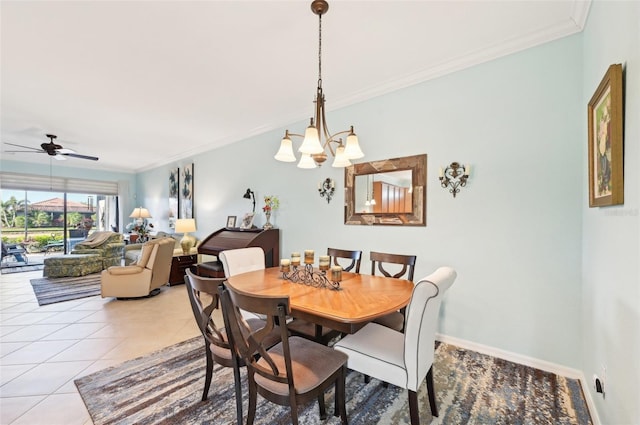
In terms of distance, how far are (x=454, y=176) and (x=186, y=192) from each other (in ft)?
18.1

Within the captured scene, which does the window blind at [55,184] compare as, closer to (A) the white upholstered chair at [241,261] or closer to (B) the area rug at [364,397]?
(B) the area rug at [364,397]

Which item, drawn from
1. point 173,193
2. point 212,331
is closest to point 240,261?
point 212,331

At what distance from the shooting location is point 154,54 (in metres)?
2.50

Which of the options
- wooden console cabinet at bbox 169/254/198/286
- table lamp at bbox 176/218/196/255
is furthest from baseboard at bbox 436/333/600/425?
table lamp at bbox 176/218/196/255

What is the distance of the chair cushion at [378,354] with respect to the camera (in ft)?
4.97

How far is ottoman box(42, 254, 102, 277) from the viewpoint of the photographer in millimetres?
5523

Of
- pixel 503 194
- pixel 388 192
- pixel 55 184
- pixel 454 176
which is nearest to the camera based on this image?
pixel 503 194

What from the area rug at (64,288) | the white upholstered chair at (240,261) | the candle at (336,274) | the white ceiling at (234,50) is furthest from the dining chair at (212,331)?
the area rug at (64,288)

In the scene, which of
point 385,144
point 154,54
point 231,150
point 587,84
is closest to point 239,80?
point 154,54

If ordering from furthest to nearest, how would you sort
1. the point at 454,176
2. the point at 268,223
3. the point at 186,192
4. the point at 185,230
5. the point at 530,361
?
the point at 186,192 < the point at 185,230 < the point at 268,223 < the point at 454,176 < the point at 530,361

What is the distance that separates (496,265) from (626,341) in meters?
1.18

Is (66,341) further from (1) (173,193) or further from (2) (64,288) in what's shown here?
(1) (173,193)

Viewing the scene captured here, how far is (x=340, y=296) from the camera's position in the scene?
1.74 metres

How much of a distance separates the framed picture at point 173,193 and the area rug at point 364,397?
15.8 ft
